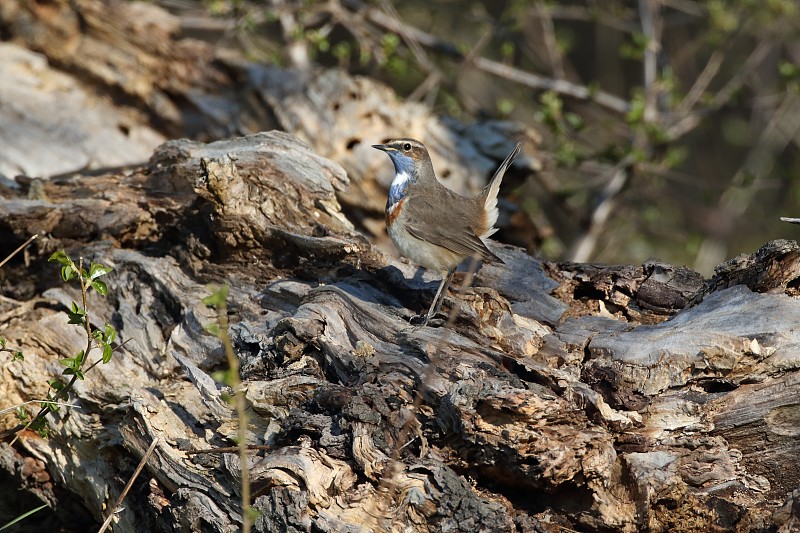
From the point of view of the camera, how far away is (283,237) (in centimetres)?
570

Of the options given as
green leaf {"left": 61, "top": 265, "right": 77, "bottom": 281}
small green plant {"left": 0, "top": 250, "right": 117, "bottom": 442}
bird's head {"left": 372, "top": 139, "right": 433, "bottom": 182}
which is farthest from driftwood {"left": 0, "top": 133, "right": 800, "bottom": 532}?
green leaf {"left": 61, "top": 265, "right": 77, "bottom": 281}

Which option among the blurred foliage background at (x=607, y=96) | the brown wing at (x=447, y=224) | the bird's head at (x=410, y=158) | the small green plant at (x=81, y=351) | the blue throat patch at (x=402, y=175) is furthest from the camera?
the blurred foliage background at (x=607, y=96)

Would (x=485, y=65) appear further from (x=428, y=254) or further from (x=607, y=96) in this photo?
(x=428, y=254)

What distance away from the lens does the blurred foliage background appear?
933 cm

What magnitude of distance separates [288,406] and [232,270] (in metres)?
1.69

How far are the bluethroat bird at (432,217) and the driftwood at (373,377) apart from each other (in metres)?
0.20

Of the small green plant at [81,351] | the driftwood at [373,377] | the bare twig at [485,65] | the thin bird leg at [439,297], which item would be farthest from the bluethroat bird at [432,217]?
the bare twig at [485,65]

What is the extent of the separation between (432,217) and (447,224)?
0.13 metres

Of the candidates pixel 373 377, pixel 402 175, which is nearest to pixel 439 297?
pixel 373 377

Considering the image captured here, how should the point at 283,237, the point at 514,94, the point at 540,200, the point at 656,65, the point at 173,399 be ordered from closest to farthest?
the point at 173,399, the point at 283,237, the point at 656,65, the point at 540,200, the point at 514,94

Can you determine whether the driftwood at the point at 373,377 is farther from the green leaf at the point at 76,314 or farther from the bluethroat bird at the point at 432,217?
the green leaf at the point at 76,314

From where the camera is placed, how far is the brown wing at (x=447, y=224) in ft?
18.8

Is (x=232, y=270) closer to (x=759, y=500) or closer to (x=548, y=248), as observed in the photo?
(x=759, y=500)

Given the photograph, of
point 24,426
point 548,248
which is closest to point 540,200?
point 548,248
